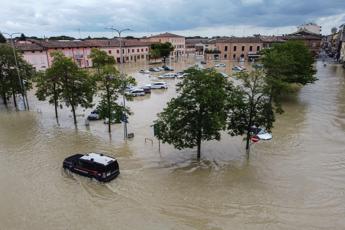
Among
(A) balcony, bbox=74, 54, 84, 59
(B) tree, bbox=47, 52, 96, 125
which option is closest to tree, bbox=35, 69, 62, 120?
(B) tree, bbox=47, 52, 96, 125

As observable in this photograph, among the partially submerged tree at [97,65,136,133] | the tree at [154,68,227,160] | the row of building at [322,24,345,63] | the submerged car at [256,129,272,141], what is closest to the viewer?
the tree at [154,68,227,160]

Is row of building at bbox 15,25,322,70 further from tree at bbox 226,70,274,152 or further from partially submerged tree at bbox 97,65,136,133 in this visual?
tree at bbox 226,70,274,152

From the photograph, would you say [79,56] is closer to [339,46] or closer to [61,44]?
[61,44]

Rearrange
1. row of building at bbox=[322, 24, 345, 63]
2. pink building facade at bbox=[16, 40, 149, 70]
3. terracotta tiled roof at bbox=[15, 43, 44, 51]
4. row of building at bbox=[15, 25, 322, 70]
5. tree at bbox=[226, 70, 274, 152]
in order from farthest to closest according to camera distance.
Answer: row of building at bbox=[322, 24, 345, 63] → row of building at bbox=[15, 25, 322, 70] → pink building facade at bbox=[16, 40, 149, 70] → terracotta tiled roof at bbox=[15, 43, 44, 51] → tree at bbox=[226, 70, 274, 152]

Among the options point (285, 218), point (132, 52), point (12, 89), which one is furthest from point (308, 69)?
point (132, 52)

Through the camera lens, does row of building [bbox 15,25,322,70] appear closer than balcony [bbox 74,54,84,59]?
Yes

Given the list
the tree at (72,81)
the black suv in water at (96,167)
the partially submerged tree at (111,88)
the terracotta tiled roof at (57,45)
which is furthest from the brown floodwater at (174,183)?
the terracotta tiled roof at (57,45)
